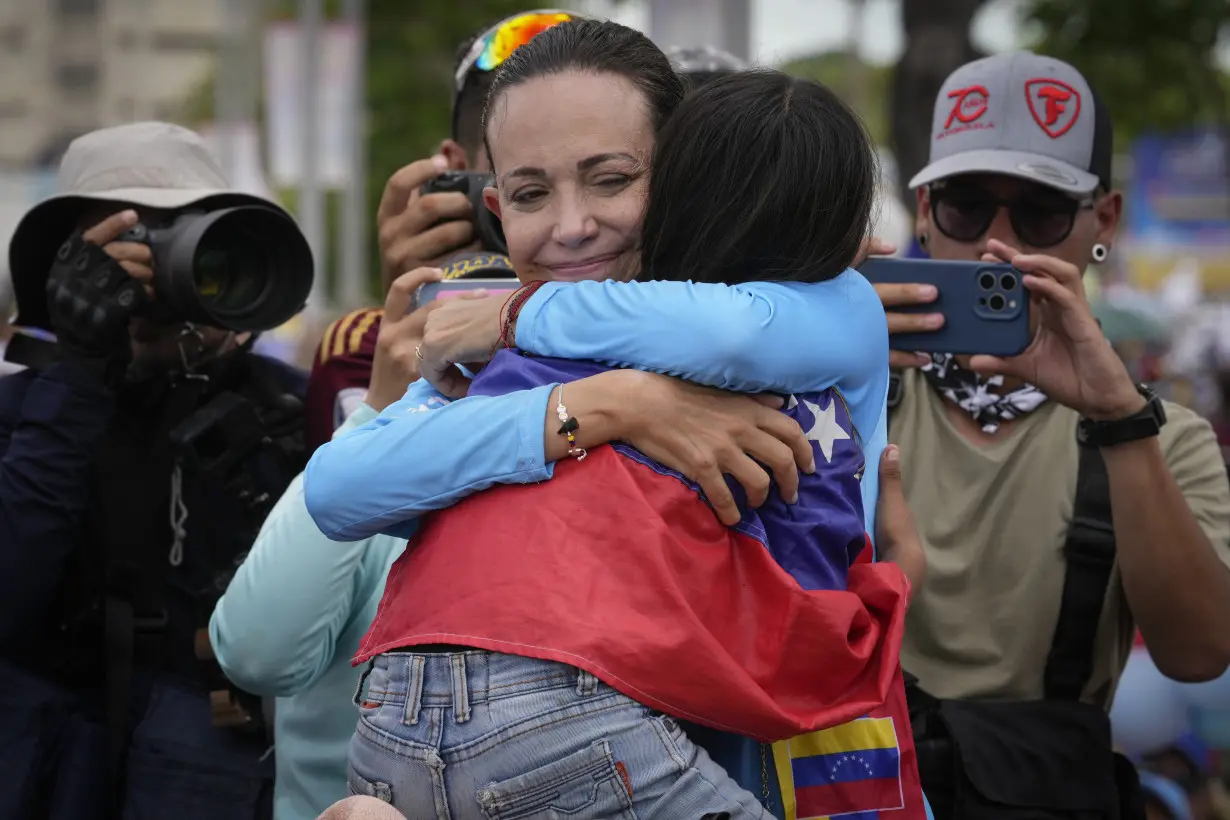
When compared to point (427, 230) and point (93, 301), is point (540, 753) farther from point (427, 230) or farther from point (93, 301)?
point (93, 301)

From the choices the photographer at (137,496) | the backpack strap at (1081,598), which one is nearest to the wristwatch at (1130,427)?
the backpack strap at (1081,598)

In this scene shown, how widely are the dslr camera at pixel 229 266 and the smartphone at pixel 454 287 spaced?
0.62 metres

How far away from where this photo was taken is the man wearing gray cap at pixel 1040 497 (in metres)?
2.61

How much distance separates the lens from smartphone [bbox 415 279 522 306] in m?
2.28

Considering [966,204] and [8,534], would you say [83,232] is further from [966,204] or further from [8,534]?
[966,204]

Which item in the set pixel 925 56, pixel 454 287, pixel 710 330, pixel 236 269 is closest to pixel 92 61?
pixel 925 56

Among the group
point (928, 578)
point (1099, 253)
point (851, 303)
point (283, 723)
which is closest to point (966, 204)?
point (1099, 253)

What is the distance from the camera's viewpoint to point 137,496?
9.41ft

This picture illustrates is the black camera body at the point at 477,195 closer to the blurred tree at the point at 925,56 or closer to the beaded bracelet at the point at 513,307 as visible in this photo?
the beaded bracelet at the point at 513,307

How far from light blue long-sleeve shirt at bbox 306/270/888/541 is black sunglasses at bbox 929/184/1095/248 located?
46.2 inches

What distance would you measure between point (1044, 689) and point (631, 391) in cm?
133

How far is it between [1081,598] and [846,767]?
0.99 meters

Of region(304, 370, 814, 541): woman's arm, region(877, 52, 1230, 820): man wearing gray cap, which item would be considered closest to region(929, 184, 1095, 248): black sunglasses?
region(877, 52, 1230, 820): man wearing gray cap

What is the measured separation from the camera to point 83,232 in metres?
2.91
